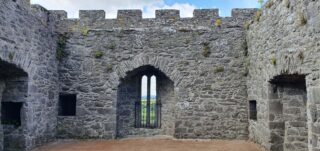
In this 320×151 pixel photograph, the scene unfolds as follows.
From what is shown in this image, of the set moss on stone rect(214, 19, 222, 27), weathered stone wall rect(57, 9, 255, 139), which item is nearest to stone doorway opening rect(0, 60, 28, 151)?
A: weathered stone wall rect(57, 9, 255, 139)

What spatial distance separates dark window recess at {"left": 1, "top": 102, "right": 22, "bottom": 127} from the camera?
24.8 feet

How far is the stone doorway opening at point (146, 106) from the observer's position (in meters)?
10.5

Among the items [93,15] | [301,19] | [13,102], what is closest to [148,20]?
[93,15]

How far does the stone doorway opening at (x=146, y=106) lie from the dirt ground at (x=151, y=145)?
1.45 meters

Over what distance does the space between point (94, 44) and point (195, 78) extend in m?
3.36

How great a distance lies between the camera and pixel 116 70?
9.45 metres

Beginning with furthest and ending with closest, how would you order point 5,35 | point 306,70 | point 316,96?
point 5,35 < point 306,70 < point 316,96

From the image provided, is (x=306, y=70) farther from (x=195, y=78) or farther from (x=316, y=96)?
(x=195, y=78)

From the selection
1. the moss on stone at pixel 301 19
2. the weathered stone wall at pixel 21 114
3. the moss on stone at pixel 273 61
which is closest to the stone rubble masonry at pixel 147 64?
the weathered stone wall at pixel 21 114

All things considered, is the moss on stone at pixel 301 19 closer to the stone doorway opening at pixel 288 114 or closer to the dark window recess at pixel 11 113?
the stone doorway opening at pixel 288 114

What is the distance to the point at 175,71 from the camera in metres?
9.38

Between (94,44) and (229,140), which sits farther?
(94,44)

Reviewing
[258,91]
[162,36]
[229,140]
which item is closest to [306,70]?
[258,91]

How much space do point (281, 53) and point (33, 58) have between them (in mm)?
5977
